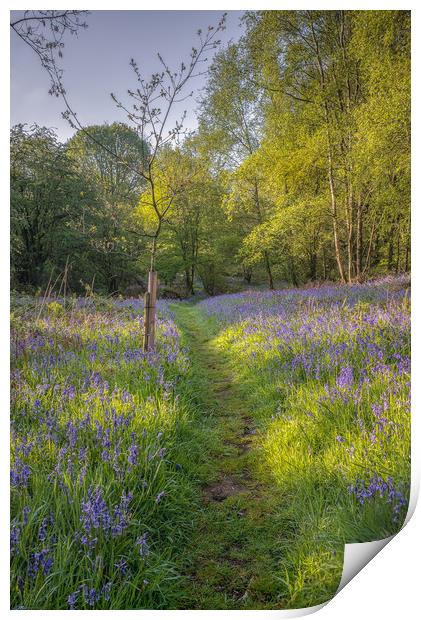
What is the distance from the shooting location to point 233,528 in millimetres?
2352

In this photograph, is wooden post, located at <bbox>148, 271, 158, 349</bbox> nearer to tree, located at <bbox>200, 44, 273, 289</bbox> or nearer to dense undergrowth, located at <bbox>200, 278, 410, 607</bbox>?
dense undergrowth, located at <bbox>200, 278, 410, 607</bbox>

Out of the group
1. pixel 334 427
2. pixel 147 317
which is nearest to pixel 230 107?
pixel 147 317

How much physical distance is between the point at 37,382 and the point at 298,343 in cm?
315

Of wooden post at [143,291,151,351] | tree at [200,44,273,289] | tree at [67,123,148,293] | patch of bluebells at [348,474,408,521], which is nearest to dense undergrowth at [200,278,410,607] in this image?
patch of bluebells at [348,474,408,521]

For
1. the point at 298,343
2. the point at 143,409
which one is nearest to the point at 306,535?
the point at 143,409

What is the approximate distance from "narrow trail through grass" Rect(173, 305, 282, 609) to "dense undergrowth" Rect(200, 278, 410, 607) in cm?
10

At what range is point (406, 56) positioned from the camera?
9.73 ft

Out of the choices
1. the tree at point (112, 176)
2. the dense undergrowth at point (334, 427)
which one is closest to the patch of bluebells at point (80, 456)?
the dense undergrowth at point (334, 427)

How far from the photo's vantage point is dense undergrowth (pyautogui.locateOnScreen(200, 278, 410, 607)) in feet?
6.48

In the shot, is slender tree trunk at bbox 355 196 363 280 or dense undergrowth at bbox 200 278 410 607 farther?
slender tree trunk at bbox 355 196 363 280

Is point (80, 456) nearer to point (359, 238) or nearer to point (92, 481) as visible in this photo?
point (92, 481)

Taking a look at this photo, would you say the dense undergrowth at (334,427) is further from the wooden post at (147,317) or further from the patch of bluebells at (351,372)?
the wooden post at (147,317)

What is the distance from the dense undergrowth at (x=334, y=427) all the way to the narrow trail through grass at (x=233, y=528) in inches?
3.9

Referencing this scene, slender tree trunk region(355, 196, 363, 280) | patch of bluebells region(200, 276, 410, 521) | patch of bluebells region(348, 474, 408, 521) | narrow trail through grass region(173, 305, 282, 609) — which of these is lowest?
narrow trail through grass region(173, 305, 282, 609)
